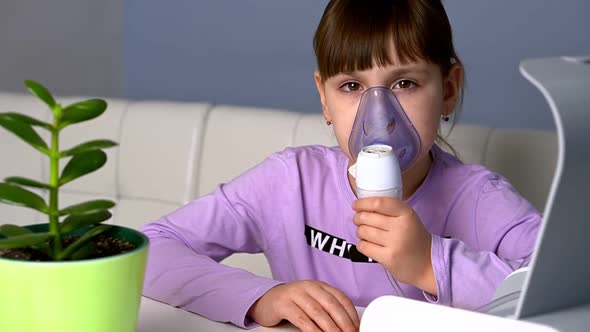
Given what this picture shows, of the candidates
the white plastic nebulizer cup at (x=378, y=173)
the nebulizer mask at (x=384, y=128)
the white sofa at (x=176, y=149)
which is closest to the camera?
the white plastic nebulizer cup at (x=378, y=173)

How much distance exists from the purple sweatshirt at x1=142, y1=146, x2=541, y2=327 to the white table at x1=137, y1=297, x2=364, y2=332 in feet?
0.64

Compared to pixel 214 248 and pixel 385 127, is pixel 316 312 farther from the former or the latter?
pixel 214 248

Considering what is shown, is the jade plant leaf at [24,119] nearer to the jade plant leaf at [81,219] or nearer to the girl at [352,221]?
the jade plant leaf at [81,219]

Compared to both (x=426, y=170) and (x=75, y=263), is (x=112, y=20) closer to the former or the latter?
(x=426, y=170)

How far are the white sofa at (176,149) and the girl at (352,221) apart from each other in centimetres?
21

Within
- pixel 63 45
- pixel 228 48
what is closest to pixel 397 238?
pixel 228 48

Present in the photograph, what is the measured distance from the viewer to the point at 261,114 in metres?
1.76

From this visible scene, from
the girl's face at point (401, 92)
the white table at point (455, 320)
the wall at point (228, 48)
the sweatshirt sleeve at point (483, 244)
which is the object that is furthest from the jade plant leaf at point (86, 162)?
the wall at point (228, 48)

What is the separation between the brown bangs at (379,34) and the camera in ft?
3.87

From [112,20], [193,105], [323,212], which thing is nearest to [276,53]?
[112,20]

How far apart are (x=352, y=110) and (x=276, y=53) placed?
1895 mm

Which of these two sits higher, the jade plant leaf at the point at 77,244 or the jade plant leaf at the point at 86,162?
the jade plant leaf at the point at 86,162

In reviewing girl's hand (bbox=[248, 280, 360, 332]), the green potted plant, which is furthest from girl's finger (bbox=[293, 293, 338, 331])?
the green potted plant

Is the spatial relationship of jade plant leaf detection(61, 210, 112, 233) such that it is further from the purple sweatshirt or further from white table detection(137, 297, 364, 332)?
the purple sweatshirt
